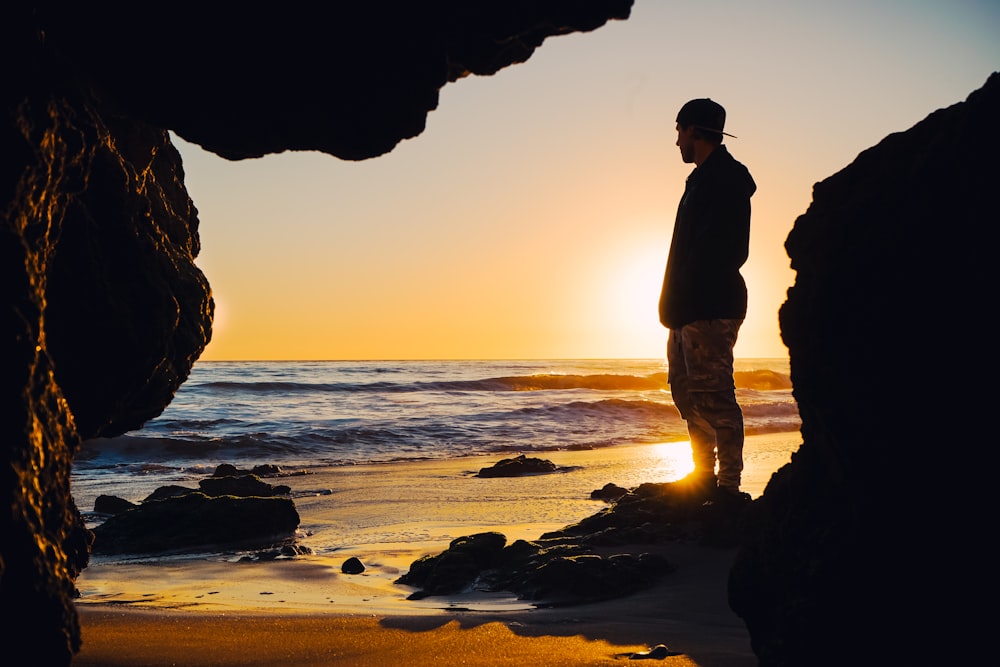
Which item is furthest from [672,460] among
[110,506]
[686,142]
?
[686,142]

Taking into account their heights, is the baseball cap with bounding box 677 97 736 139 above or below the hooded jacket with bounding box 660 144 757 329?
above

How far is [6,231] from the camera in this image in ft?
6.43

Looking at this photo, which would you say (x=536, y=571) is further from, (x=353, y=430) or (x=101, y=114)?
(x=353, y=430)

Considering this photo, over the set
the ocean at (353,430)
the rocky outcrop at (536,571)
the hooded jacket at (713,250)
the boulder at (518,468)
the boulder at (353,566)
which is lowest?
the ocean at (353,430)

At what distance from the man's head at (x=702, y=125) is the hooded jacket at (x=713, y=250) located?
18 cm

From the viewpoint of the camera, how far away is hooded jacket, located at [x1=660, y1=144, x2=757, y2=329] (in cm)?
448

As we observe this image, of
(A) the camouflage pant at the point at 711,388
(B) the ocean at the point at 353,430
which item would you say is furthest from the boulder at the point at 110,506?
(A) the camouflage pant at the point at 711,388

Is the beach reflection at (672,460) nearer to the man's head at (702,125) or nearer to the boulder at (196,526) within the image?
the boulder at (196,526)

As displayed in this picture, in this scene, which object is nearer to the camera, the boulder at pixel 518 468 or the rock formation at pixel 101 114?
the rock formation at pixel 101 114

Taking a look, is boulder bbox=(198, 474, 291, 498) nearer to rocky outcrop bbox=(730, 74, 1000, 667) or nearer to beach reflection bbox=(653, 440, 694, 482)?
beach reflection bbox=(653, 440, 694, 482)

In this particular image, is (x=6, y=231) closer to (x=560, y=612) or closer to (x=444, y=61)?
(x=444, y=61)


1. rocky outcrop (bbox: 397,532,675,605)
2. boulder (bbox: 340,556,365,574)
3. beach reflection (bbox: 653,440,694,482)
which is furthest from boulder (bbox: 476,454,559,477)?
rocky outcrop (bbox: 397,532,675,605)

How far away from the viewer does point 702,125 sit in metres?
4.78

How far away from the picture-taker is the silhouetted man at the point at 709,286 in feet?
14.7
